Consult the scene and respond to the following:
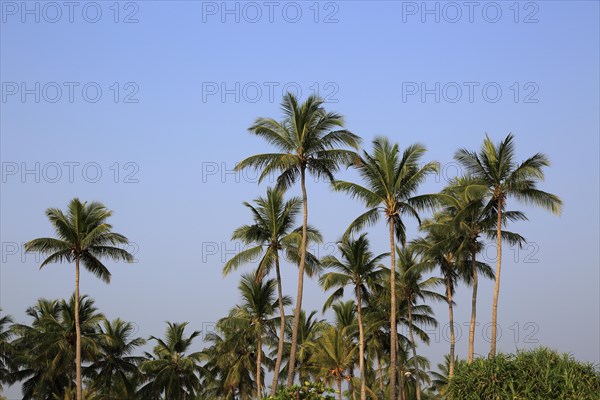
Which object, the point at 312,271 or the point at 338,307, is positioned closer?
the point at 312,271

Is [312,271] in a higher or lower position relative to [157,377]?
higher

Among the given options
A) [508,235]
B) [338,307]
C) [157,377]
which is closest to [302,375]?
Result: [338,307]

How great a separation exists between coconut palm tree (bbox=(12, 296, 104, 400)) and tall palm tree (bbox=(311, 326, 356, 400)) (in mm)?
14997

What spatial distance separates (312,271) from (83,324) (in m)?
18.2

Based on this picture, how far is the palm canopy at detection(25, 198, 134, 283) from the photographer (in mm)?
47406

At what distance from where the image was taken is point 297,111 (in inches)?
1662

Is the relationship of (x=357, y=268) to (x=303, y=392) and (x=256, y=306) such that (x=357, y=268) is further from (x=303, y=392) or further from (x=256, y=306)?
(x=303, y=392)

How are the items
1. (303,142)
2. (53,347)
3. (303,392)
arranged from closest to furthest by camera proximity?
(303,392) → (303,142) → (53,347)

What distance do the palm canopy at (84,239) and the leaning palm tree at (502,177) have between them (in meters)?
20.5

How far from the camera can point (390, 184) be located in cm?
4288

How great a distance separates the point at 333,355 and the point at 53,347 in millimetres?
18986

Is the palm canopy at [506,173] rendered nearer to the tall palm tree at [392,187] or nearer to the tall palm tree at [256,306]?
the tall palm tree at [392,187]

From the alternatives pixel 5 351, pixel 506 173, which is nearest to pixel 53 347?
pixel 5 351

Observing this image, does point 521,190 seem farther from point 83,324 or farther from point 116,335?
point 116,335
